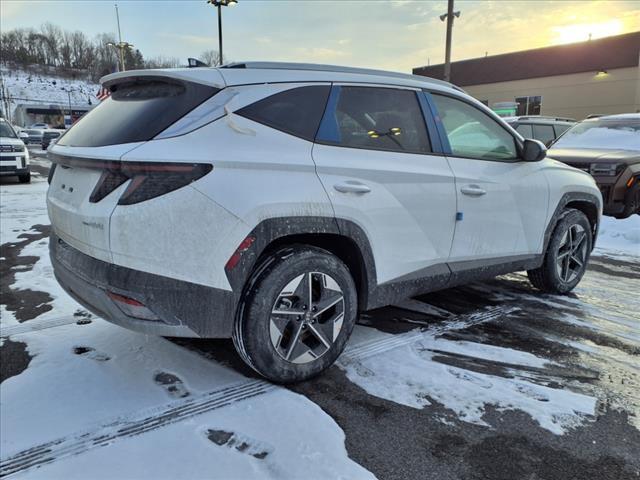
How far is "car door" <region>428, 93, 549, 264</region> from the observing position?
3467mm

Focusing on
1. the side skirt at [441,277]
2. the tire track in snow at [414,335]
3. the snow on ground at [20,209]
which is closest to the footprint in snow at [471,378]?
the tire track in snow at [414,335]

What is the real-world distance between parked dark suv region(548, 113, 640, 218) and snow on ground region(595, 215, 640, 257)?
0.29 metres

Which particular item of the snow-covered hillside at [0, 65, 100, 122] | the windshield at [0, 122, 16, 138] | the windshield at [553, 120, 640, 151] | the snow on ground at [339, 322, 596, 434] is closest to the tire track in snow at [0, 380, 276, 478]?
the snow on ground at [339, 322, 596, 434]

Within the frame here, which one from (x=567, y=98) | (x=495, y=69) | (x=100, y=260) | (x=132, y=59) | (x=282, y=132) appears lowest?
(x=100, y=260)

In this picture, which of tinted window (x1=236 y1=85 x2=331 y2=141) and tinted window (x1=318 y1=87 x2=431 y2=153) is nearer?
tinted window (x1=236 y1=85 x2=331 y2=141)

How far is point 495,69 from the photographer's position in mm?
35375

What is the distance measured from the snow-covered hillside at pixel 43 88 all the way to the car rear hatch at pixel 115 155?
100m

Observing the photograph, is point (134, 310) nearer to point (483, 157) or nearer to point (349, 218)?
point (349, 218)

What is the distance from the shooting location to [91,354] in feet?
10.2

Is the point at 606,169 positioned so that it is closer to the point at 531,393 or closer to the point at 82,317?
the point at 531,393

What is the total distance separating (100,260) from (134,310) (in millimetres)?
307

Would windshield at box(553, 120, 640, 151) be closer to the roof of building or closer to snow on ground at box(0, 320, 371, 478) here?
snow on ground at box(0, 320, 371, 478)

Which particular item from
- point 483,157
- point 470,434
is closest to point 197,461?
point 470,434

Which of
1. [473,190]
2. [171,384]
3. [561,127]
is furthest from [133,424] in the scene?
[561,127]
